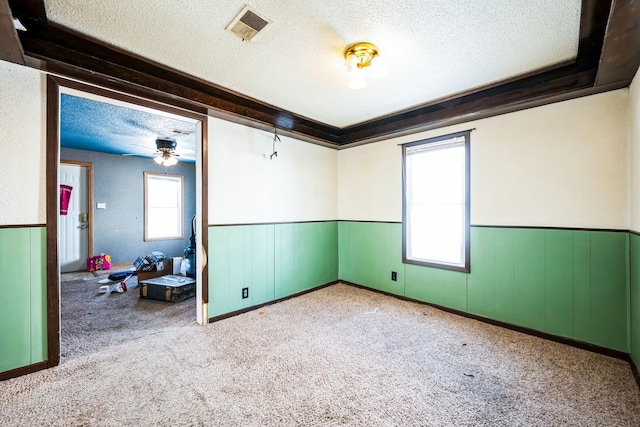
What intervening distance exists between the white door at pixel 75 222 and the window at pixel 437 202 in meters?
6.11

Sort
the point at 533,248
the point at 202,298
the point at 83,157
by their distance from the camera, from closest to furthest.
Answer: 1. the point at 533,248
2. the point at 202,298
3. the point at 83,157

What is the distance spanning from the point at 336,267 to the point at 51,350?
132 inches

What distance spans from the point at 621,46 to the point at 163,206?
7.43 meters

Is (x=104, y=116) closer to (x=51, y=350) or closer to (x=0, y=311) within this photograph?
(x=0, y=311)

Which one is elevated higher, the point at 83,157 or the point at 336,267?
the point at 83,157

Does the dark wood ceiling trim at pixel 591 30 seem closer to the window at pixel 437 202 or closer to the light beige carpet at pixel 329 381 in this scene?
the window at pixel 437 202

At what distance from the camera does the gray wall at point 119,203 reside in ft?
18.1

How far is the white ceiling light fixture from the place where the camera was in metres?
2.02

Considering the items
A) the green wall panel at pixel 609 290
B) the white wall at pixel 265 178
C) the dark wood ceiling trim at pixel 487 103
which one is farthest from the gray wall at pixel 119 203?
the green wall panel at pixel 609 290

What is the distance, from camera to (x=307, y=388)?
185 centimetres

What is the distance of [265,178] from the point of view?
3.50 meters

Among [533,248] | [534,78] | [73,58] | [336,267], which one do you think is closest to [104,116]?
[73,58]

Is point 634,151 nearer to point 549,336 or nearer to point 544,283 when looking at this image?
point 544,283

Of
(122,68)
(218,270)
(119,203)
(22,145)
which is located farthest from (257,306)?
(119,203)
